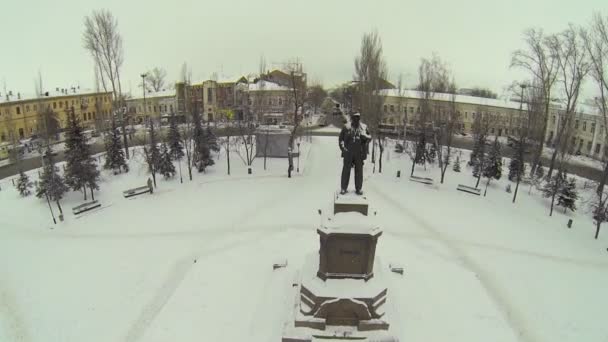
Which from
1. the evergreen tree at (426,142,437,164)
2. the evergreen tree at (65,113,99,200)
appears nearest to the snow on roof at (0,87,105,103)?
the evergreen tree at (65,113,99,200)

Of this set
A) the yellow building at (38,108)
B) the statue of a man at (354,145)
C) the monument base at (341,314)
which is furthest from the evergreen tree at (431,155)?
the yellow building at (38,108)

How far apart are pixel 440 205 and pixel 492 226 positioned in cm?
322

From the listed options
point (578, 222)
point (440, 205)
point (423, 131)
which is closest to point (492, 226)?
point (440, 205)

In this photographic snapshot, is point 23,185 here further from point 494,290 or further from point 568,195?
point 568,195

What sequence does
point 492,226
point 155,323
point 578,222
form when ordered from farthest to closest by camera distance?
point 578,222 → point 492,226 → point 155,323

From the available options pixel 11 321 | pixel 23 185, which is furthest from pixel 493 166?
pixel 23 185

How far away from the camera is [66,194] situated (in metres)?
21.5

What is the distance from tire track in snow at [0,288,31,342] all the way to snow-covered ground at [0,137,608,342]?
49 mm

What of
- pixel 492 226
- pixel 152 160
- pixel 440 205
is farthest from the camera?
pixel 152 160

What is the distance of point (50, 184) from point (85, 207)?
6.96 feet

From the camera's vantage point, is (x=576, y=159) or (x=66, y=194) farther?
(x=576, y=159)

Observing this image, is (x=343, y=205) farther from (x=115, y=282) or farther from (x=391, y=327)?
(x=115, y=282)

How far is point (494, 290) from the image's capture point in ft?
42.4

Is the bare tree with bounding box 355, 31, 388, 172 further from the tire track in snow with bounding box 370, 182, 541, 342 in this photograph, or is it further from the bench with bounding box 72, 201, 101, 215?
the bench with bounding box 72, 201, 101, 215
